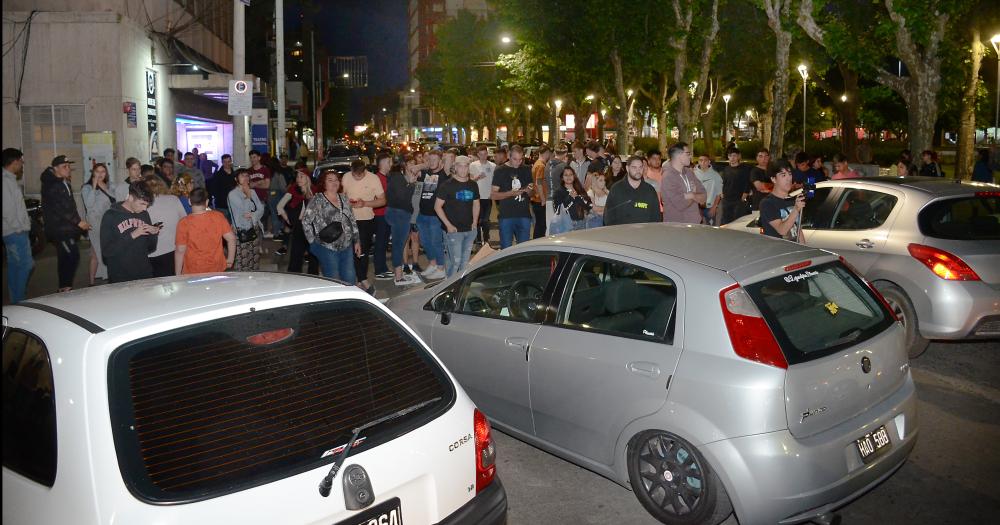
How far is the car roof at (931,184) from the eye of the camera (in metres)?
7.80

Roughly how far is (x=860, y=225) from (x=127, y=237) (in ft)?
22.1

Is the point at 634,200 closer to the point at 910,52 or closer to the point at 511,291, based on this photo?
the point at 511,291

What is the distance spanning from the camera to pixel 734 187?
14469 millimetres

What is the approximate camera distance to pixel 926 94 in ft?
61.9

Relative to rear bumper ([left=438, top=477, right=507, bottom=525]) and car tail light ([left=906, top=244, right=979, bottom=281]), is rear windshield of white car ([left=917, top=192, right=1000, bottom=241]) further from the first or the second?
rear bumper ([left=438, top=477, right=507, bottom=525])

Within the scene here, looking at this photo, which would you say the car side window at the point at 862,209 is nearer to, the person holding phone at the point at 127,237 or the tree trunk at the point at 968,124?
the person holding phone at the point at 127,237

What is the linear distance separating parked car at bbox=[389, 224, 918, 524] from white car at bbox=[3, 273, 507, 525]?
1.34 m

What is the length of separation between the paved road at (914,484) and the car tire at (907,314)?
2.90ft

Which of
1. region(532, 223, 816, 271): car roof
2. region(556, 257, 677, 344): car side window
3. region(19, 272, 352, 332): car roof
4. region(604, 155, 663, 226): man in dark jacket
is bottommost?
region(556, 257, 677, 344): car side window

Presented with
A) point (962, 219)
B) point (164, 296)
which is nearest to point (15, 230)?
point (164, 296)

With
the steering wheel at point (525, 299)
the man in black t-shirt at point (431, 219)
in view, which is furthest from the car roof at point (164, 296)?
the man in black t-shirt at point (431, 219)

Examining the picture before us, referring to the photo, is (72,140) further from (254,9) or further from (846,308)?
(254,9)

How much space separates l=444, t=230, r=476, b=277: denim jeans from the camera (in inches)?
461

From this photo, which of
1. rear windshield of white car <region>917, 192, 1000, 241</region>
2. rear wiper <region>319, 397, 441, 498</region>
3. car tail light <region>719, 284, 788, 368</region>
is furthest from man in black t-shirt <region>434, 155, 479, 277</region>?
rear wiper <region>319, 397, 441, 498</region>
